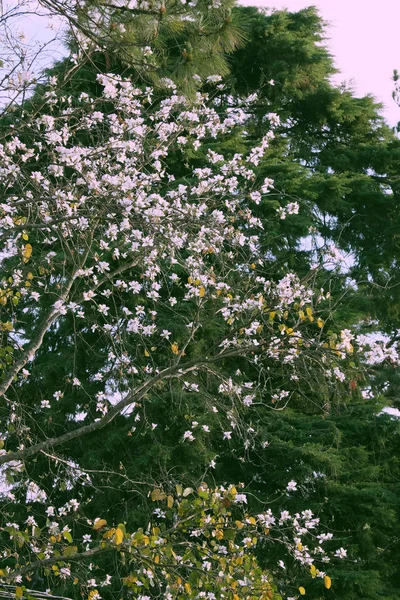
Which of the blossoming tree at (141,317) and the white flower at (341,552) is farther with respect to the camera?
the white flower at (341,552)

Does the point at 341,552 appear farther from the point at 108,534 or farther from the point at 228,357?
the point at 108,534

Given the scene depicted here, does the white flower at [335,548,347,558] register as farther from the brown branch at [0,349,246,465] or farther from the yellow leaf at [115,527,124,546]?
the yellow leaf at [115,527,124,546]

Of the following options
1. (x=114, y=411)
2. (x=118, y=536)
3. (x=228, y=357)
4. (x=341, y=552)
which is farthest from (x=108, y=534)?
(x=228, y=357)

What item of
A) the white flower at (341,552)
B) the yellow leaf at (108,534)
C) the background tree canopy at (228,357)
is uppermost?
the background tree canopy at (228,357)

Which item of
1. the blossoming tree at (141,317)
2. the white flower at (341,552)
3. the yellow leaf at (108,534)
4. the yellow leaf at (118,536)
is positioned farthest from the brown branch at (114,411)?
the white flower at (341,552)

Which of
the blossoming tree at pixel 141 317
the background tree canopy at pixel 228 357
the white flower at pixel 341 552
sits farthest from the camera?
the white flower at pixel 341 552

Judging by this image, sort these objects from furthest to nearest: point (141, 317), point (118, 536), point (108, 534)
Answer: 1. point (141, 317)
2. point (108, 534)
3. point (118, 536)

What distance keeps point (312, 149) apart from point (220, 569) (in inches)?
347

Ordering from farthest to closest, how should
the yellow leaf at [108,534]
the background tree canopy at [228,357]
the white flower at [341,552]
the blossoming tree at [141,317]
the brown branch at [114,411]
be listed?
the white flower at [341,552] → the background tree canopy at [228,357] → the brown branch at [114,411] → the blossoming tree at [141,317] → the yellow leaf at [108,534]

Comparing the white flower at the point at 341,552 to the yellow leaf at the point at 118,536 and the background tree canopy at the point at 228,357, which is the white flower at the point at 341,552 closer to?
the background tree canopy at the point at 228,357

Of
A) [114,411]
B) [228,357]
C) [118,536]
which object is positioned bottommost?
[118,536]

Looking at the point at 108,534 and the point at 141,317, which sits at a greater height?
the point at 141,317

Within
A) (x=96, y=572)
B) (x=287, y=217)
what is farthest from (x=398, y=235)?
(x=96, y=572)

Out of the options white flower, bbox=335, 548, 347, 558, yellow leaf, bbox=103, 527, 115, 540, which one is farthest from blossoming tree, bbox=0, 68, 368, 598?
white flower, bbox=335, 548, 347, 558
